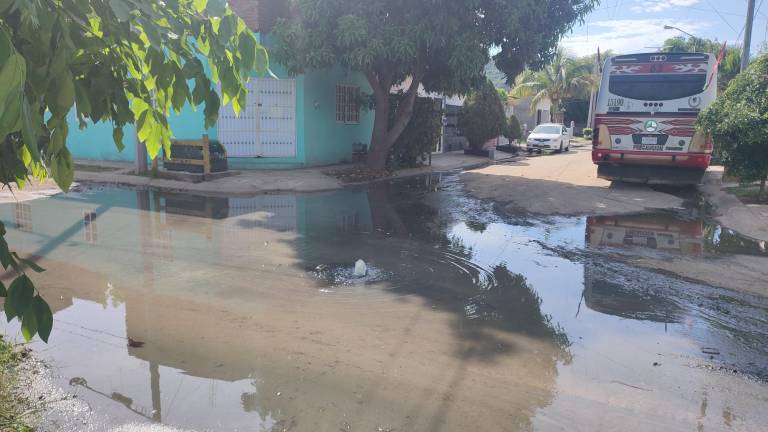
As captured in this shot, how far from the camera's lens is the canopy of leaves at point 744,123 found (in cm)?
1149

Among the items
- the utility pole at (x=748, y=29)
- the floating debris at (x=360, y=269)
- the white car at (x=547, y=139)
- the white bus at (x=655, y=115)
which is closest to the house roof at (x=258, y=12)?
the white bus at (x=655, y=115)

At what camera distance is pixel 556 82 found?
45.6 meters

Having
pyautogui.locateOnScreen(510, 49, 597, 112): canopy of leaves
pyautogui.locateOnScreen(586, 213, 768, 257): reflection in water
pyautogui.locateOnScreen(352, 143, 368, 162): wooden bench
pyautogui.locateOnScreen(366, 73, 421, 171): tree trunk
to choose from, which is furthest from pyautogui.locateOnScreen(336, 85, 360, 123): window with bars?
pyautogui.locateOnScreen(510, 49, 597, 112): canopy of leaves

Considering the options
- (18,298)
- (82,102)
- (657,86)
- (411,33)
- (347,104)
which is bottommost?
(18,298)

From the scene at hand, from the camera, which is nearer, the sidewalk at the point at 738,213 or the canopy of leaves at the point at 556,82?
the sidewalk at the point at 738,213

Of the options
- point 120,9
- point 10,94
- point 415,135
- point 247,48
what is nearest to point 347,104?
point 415,135

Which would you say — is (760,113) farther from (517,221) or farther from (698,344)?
(698,344)

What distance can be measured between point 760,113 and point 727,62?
2527 cm

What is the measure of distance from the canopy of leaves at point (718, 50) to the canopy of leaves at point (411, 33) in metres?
22.5

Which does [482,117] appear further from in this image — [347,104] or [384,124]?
[384,124]

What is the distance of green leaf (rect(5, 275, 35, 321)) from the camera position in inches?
71.1

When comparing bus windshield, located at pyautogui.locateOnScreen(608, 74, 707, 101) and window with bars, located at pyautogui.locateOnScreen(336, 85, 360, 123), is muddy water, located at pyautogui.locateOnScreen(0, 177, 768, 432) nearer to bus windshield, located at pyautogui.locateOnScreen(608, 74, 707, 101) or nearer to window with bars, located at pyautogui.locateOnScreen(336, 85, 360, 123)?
bus windshield, located at pyautogui.locateOnScreen(608, 74, 707, 101)

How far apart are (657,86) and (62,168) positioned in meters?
14.7

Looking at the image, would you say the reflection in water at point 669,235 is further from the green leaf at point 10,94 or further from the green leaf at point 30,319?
the green leaf at point 10,94
